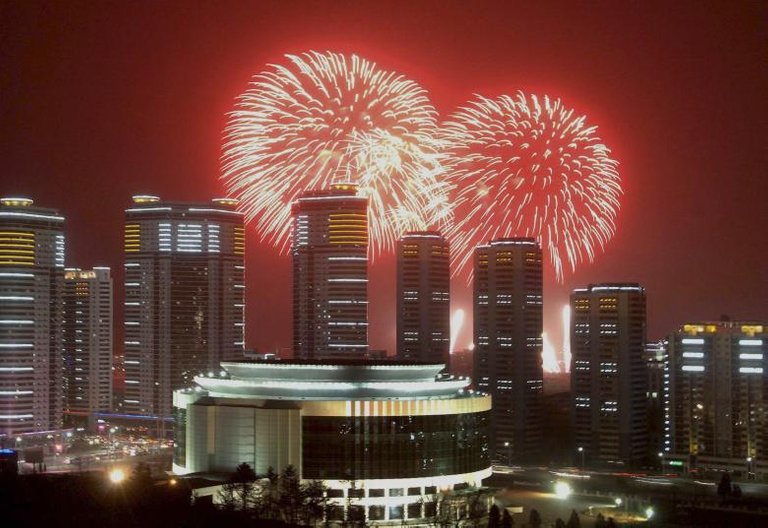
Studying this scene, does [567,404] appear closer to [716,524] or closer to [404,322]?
[404,322]

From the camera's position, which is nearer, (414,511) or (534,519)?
(534,519)

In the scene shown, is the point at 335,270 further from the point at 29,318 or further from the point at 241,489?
the point at 241,489

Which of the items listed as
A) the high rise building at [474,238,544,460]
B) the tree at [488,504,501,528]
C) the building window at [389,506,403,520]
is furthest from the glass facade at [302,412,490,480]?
the high rise building at [474,238,544,460]

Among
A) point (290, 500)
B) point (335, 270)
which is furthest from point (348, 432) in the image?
point (335, 270)

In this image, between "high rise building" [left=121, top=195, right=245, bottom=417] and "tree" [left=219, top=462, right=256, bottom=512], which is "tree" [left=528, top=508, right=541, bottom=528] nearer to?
"tree" [left=219, top=462, right=256, bottom=512]

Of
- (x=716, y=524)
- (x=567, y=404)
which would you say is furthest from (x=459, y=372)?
(x=716, y=524)
